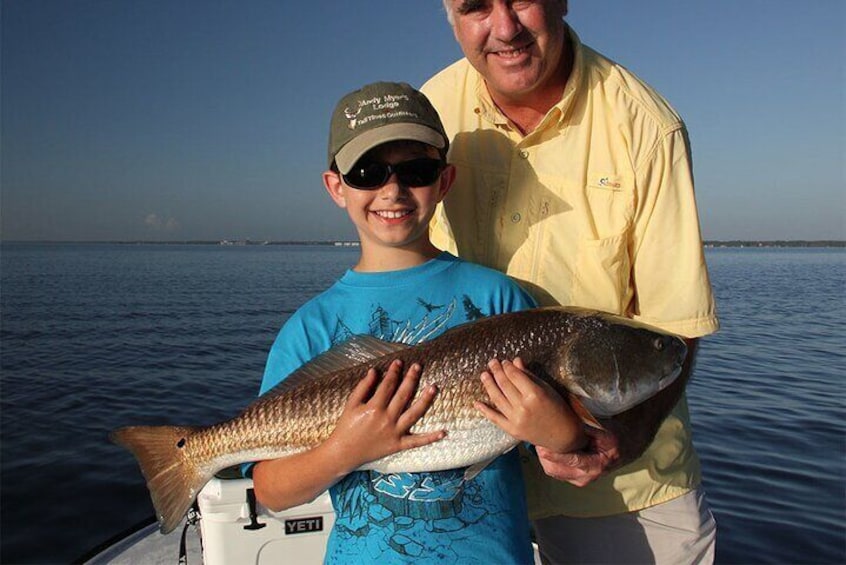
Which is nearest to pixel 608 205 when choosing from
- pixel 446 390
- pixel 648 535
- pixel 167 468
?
pixel 446 390

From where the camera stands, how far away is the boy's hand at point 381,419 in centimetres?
254

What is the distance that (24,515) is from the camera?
9266 millimetres

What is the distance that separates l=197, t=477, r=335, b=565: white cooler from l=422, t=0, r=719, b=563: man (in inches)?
61.7

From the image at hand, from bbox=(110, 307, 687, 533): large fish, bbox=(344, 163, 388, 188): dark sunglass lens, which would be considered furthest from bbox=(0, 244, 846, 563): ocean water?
bbox=(344, 163, 388, 188): dark sunglass lens

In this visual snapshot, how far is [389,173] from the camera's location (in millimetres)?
3025

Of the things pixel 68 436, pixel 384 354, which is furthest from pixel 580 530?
pixel 68 436

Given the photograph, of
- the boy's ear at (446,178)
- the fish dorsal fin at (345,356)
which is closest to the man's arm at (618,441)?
the fish dorsal fin at (345,356)

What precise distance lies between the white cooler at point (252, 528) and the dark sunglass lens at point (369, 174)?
2.11 m

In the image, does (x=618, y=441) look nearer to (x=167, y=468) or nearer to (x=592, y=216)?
(x=592, y=216)

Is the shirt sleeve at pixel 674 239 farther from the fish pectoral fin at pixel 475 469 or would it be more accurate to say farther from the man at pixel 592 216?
the fish pectoral fin at pixel 475 469

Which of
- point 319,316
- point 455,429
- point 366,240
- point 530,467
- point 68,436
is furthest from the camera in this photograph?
point 68,436

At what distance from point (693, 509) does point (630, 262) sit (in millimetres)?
1355

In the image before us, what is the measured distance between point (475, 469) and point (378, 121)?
5.31ft

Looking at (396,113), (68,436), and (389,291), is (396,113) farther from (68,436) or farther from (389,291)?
(68,436)
